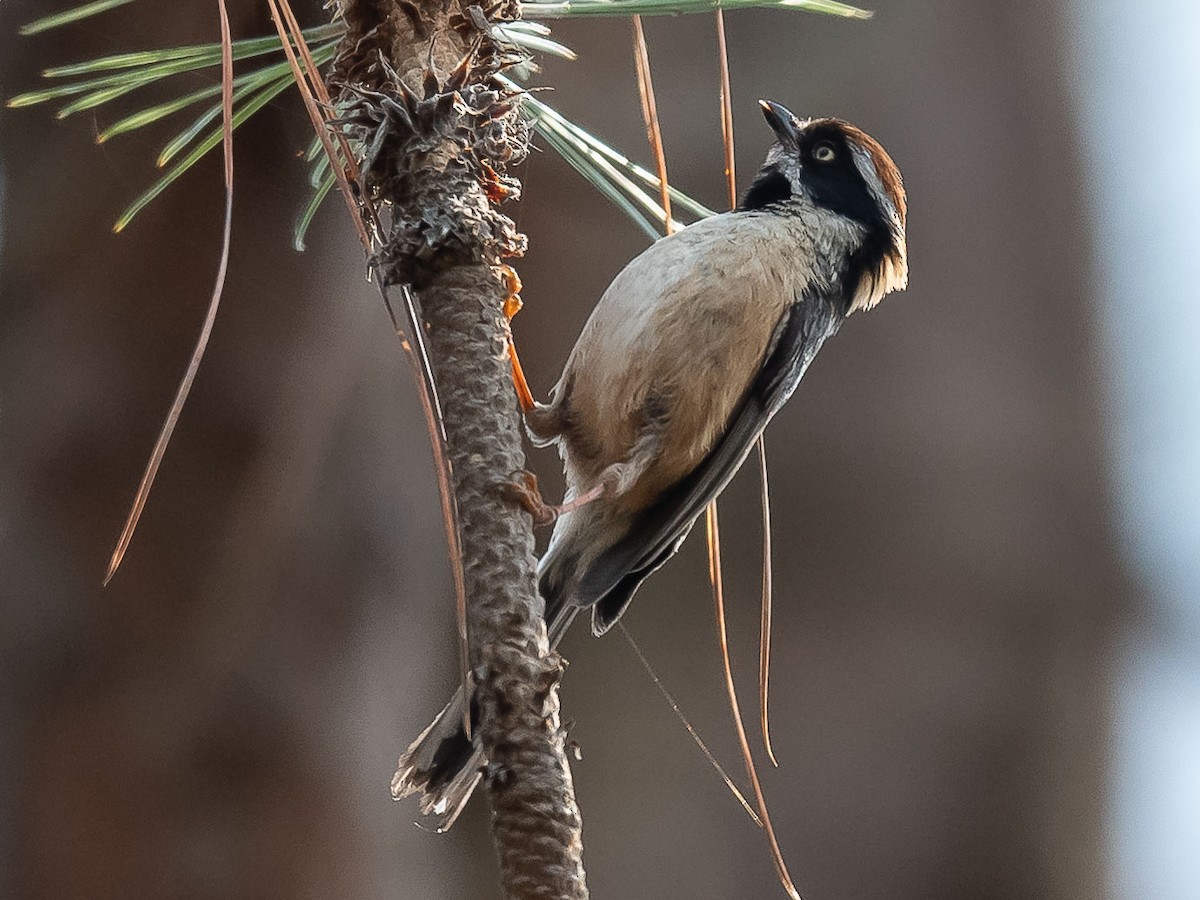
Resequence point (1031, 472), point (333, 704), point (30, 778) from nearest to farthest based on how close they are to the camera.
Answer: point (30, 778) < point (333, 704) < point (1031, 472)

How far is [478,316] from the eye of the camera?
0.75m

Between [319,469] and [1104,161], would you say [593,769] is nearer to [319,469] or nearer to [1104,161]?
[319,469]

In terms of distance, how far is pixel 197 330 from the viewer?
5.21 ft

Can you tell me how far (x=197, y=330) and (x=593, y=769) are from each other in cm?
100

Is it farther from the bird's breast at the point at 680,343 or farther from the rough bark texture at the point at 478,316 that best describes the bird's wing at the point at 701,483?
the rough bark texture at the point at 478,316

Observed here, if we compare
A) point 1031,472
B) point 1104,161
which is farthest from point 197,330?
point 1104,161

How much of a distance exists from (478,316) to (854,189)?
741mm

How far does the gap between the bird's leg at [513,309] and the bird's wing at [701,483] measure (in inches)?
7.2

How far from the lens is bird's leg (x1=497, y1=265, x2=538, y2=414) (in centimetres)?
83

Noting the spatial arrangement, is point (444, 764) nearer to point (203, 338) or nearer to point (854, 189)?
point (203, 338)

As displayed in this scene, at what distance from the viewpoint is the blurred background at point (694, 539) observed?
1499mm

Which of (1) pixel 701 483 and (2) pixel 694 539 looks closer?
(1) pixel 701 483

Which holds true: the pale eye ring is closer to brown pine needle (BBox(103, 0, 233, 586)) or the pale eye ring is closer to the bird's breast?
the bird's breast

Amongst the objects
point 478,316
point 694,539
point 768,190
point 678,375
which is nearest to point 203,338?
point 478,316
